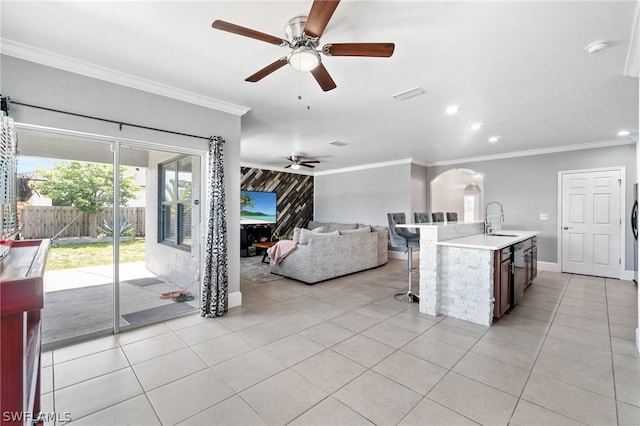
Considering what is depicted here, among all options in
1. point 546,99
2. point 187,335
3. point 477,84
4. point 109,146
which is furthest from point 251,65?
point 546,99

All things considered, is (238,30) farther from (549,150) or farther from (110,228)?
(549,150)

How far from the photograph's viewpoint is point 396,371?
2.26 metres

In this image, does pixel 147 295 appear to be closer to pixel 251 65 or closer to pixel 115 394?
pixel 115 394

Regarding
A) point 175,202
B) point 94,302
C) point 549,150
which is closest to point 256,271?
point 175,202

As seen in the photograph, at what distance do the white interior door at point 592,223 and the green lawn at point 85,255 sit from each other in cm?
756

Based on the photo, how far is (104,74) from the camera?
110 inches

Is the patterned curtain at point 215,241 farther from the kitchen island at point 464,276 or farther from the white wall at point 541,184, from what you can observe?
the white wall at point 541,184

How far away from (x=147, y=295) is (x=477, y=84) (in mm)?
4763

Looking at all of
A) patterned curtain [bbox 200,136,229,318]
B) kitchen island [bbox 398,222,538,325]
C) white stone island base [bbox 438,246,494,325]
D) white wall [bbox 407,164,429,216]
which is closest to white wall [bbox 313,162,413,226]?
white wall [bbox 407,164,429,216]

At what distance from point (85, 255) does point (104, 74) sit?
1.97 m

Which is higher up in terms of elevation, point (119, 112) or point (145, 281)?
point (119, 112)

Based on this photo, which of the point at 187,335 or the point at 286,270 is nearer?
the point at 187,335

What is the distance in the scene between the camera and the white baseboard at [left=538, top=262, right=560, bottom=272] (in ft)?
19.1

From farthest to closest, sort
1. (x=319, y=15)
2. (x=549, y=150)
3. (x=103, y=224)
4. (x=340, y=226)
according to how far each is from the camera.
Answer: (x=340, y=226) → (x=549, y=150) → (x=103, y=224) → (x=319, y=15)
